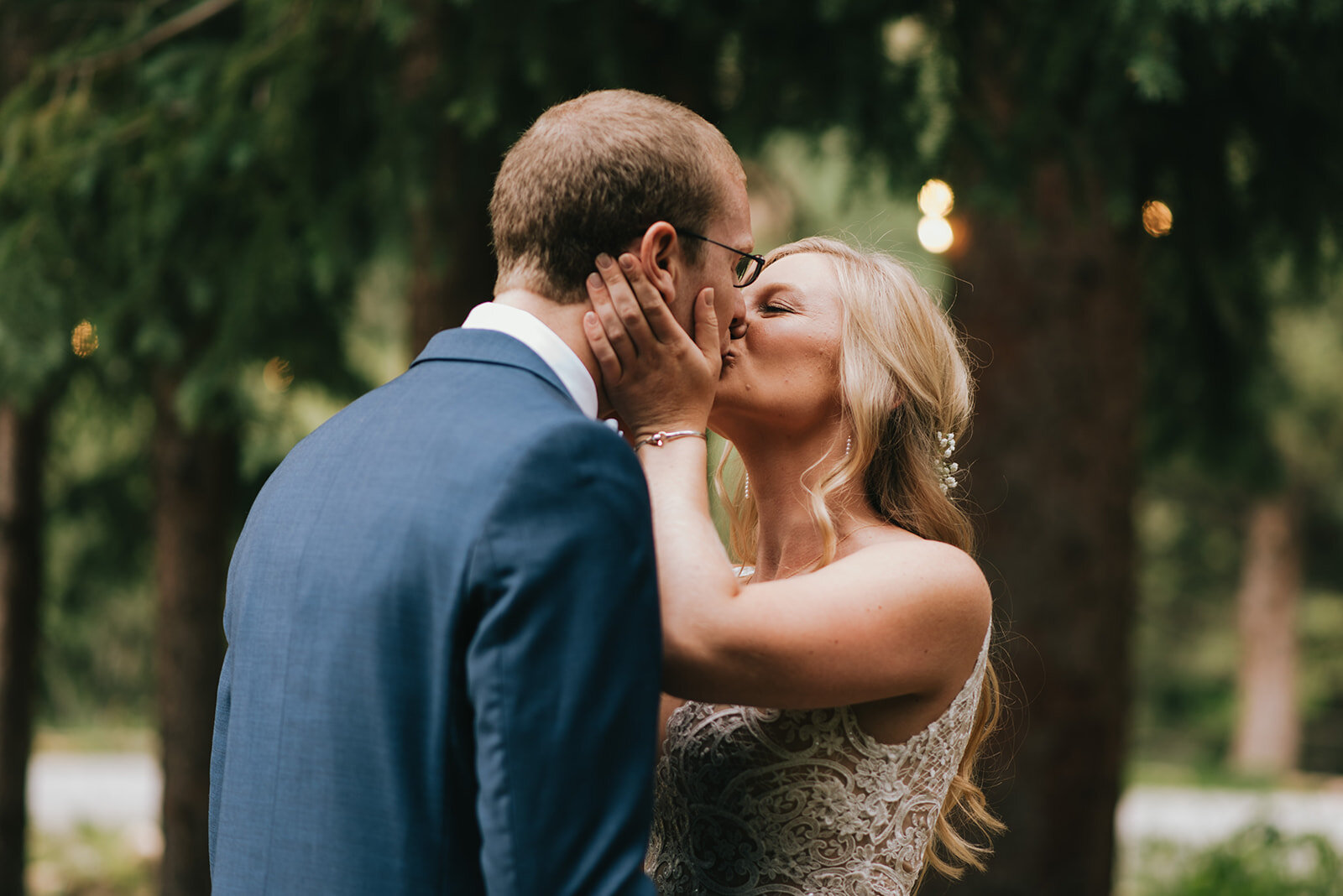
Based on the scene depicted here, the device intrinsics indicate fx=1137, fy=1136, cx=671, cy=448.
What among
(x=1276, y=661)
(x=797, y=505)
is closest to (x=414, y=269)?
(x=797, y=505)

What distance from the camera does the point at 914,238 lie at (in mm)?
8922

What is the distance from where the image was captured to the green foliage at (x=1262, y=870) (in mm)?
5445

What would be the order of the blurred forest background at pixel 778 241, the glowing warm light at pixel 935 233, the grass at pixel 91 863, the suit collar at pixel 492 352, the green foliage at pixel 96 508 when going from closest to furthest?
the suit collar at pixel 492 352
the blurred forest background at pixel 778 241
the glowing warm light at pixel 935 233
the green foliage at pixel 96 508
the grass at pixel 91 863

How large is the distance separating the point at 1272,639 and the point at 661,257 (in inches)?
890

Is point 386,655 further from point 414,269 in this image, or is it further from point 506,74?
point 414,269

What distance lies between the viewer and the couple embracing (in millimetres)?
1426

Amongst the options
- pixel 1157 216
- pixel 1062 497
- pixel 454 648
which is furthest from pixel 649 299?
pixel 1062 497

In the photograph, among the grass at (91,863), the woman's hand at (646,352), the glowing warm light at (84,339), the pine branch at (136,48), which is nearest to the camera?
the woman's hand at (646,352)

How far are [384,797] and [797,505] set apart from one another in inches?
47.2

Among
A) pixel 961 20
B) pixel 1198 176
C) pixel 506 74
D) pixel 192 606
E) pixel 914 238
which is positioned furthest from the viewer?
pixel 914 238

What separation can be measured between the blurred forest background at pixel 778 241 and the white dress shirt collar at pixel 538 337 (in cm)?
127

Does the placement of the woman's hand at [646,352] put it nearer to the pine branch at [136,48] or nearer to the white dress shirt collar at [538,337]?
the white dress shirt collar at [538,337]

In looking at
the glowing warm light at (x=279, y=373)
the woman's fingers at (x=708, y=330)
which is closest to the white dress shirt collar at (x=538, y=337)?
the woman's fingers at (x=708, y=330)

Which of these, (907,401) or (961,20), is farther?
(961,20)
